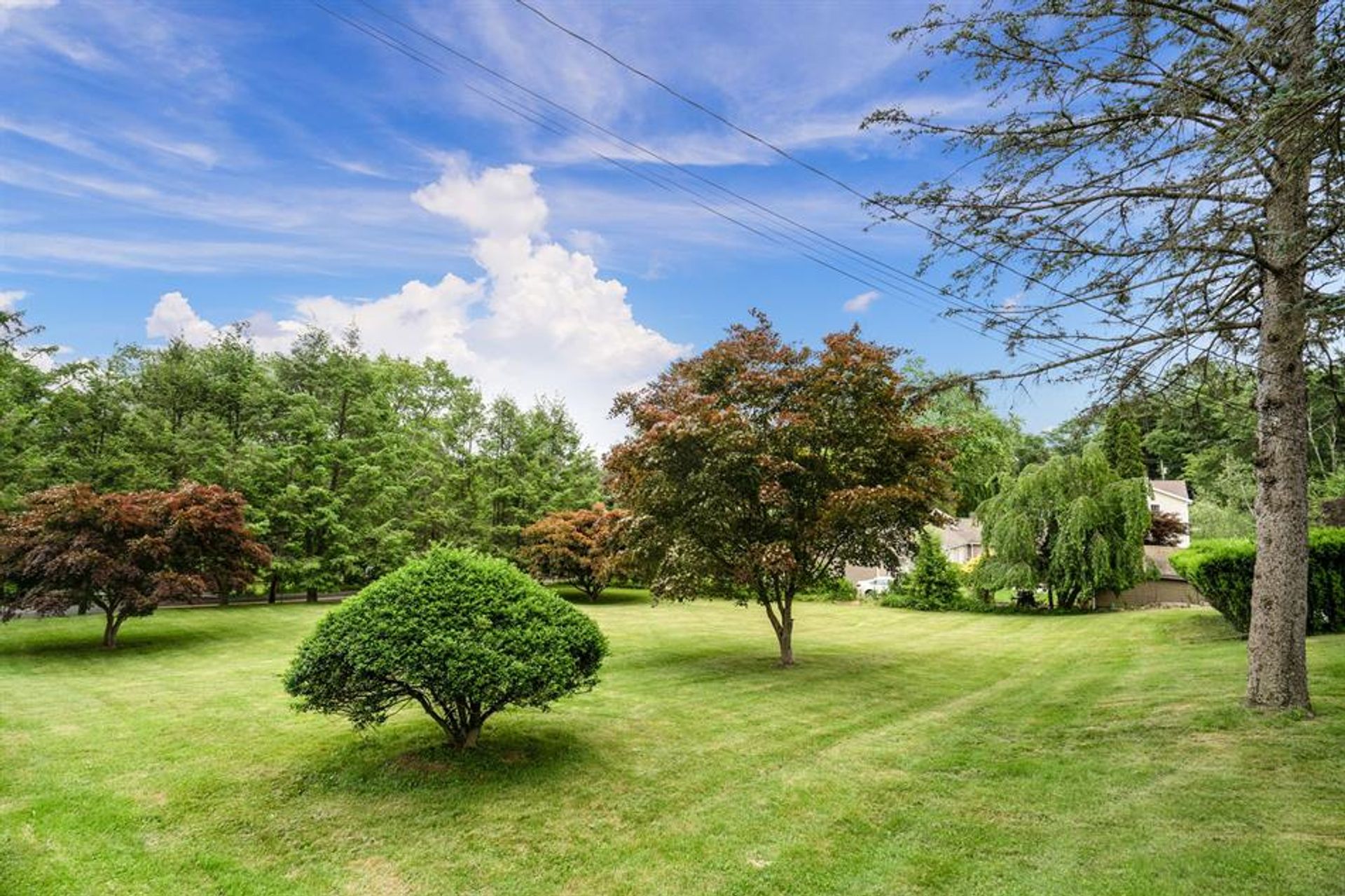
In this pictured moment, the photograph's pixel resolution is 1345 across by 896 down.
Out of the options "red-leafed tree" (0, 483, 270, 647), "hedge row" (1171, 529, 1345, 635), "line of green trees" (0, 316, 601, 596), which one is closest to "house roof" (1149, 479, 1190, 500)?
"hedge row" (1171, 529, 1345, 635)

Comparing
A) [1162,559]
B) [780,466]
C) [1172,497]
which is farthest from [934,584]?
[1172,497]

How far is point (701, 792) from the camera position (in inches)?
197

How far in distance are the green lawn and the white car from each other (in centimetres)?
1672

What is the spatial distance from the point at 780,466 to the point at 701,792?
5340 mm

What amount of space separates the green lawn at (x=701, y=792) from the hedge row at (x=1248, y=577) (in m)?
2.24

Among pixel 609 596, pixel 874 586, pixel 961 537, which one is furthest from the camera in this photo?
pixel 961 537

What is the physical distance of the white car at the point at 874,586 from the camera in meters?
25.9

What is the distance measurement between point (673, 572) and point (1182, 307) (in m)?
7.55

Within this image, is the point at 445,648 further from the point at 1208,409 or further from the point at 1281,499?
the point at 1208,409

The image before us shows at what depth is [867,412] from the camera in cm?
1004

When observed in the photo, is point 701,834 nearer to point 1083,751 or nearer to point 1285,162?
point 1083,751

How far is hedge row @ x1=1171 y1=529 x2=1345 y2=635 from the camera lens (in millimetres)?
10633

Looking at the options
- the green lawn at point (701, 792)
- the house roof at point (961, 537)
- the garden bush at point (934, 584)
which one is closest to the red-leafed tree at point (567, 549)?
the garden bush at point (934, 584)

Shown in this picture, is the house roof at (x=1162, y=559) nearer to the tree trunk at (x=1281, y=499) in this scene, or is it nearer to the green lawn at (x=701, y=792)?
the green lawn at (x=701, y=792)
